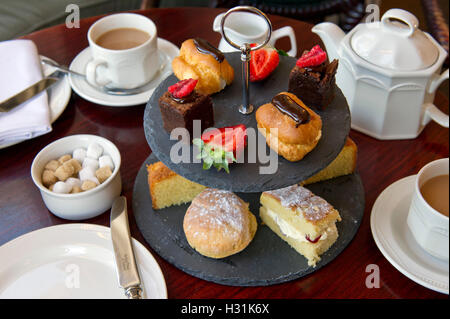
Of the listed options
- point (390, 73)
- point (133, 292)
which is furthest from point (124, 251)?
point (390, 73)

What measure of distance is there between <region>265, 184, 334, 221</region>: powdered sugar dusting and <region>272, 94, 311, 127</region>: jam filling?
0.18 m

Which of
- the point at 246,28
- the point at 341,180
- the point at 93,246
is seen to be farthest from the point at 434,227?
the point at 246,28

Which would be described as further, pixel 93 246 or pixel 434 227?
pixel 93 246

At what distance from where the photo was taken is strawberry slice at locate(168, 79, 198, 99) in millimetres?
823

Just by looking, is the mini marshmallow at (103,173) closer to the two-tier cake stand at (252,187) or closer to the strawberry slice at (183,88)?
the two-tier cake stand at (252,187)

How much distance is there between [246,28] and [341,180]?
44 cm

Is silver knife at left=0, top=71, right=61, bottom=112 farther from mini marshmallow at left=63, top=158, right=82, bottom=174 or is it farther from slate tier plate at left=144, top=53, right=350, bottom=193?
slate tier plate at left=144, top=53, right=350, bottom=193

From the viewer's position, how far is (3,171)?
1.10 m

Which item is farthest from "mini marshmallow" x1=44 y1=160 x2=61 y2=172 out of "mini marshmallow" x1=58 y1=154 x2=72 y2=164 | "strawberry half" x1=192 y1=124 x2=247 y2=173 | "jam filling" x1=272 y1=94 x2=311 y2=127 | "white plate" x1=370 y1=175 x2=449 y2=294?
"white plate" x1=370 y1=175 x2=449 y2=294

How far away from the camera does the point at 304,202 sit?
909 mm

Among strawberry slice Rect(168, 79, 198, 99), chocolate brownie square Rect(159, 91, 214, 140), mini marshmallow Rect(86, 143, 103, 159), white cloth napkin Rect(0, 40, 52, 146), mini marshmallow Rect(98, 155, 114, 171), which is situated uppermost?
strawberry slice Rect(168, 79, 198, 99)
